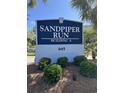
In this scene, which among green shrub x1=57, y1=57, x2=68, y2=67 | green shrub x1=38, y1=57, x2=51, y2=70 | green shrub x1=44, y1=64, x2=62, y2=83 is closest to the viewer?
green shrub x1=44, y1=64, x2=62, y2=83

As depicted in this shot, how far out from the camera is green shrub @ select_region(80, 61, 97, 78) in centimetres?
355

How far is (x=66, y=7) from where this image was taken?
2.79 m

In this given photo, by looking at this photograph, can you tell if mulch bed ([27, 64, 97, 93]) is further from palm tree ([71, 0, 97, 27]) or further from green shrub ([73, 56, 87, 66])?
palm tree ([71, 0, 97, 27])

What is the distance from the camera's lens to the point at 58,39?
13.8 feet

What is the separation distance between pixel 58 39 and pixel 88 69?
83cm

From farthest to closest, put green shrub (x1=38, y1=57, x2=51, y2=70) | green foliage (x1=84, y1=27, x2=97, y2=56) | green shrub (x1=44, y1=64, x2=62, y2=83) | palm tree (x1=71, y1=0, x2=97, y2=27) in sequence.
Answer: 1. green shrub (x1=38, y1=57, x2=51, y2=70)
2. green shrub (x1=44, y1=64, x2=62, y2=83)
3. palm tree (x1=71, y1=0, x2=97, y2=27)
4. green foliage (x1=84, y1=27, x2=97, y2=56)

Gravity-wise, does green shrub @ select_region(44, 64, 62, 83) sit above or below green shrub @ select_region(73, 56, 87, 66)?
below

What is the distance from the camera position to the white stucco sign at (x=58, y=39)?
13.3ft

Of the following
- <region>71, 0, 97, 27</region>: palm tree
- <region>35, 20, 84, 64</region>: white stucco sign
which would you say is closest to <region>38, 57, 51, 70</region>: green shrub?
<region>35, 20, 84, 64</region>: white stucco sign

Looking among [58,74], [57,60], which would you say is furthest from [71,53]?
[58,74]

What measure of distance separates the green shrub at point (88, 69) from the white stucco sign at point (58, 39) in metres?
0.57

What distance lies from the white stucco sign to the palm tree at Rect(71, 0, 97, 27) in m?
0.64
